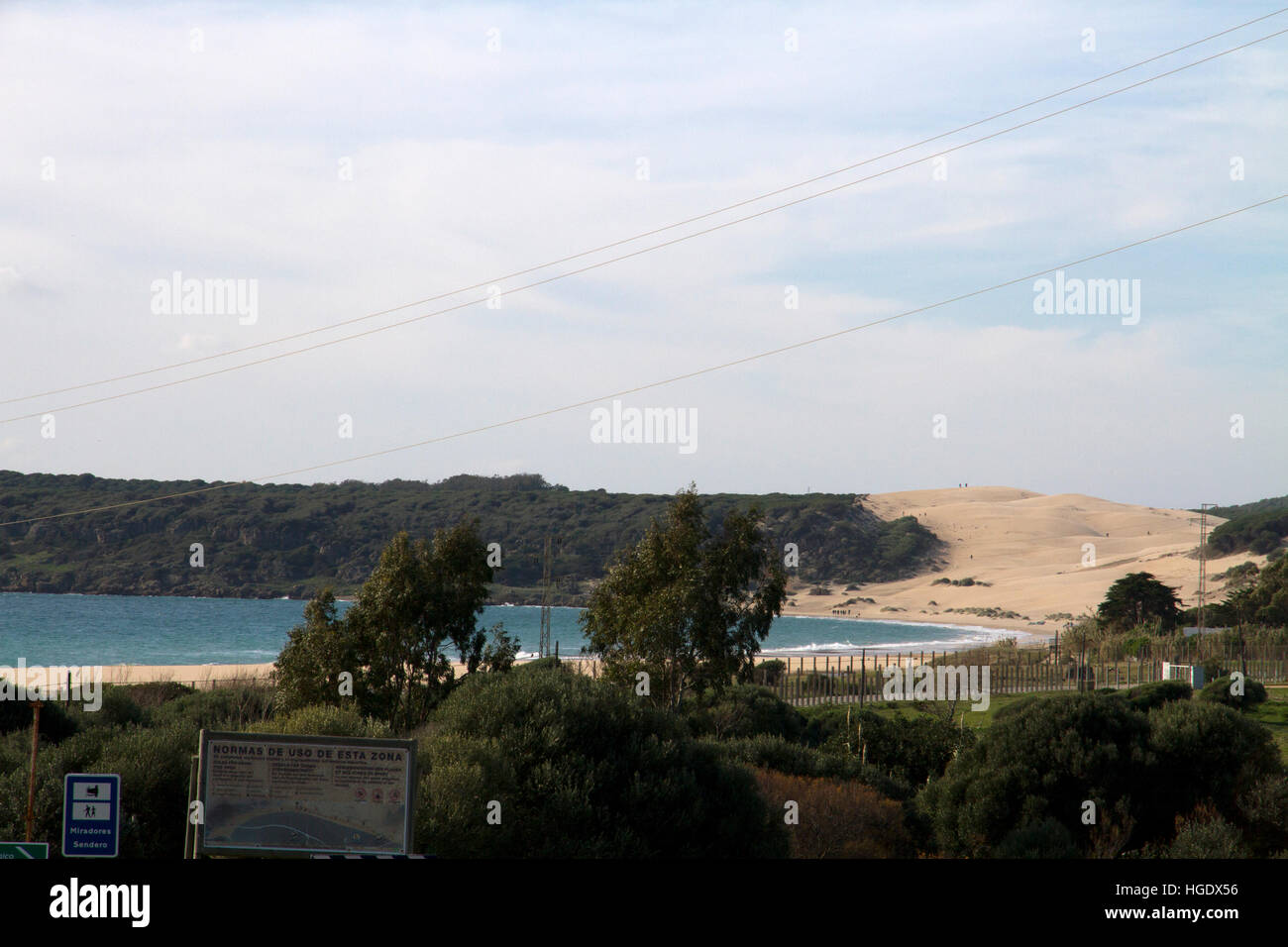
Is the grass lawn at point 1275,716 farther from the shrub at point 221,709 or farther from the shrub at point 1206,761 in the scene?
the shrub at point 221,709

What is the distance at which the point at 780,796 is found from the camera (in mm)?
15422

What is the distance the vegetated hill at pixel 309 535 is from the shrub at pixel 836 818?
292 feet

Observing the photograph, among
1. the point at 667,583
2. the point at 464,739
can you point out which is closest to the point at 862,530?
the point at 667,583

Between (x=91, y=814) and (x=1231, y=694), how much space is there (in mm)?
28145

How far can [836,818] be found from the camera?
15156mm

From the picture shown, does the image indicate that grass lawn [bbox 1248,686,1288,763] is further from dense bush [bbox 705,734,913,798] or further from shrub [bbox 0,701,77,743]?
shrub [bbox 0,701,77,743]

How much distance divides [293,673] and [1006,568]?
435 ft

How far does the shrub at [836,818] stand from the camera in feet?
48.0

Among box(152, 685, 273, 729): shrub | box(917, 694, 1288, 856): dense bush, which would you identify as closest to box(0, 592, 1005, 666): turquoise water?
box(152, 685, 273, 729): shrub

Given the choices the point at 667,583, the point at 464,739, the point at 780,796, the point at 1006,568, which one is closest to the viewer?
the point at 464,739

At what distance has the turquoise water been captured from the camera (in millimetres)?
73375

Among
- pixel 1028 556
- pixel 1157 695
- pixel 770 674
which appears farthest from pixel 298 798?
pixel 1028 556

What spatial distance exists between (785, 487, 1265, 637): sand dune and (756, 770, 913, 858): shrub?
277 ft
